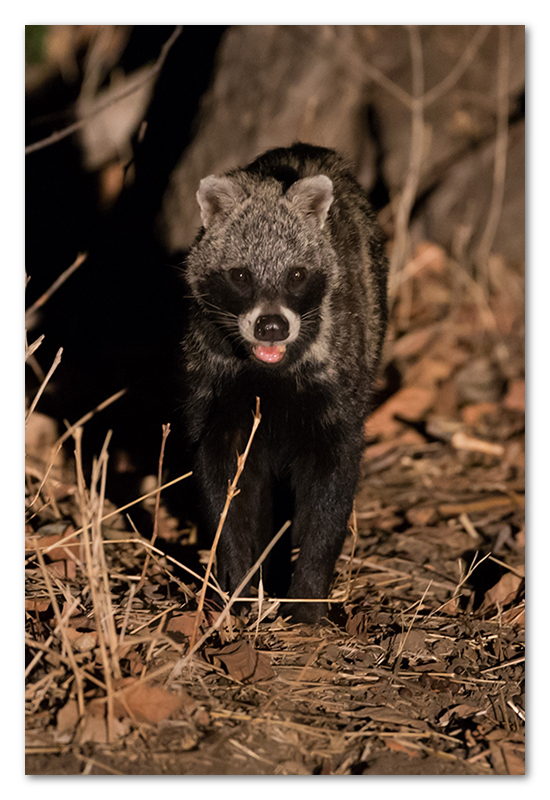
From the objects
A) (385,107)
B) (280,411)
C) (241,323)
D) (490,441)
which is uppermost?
(385,107)

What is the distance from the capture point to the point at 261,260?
5.29 metres

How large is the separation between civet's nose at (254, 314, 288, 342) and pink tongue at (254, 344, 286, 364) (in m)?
Answer: 0.09

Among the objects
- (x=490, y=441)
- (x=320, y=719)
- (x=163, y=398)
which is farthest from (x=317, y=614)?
(x=490, y=441)

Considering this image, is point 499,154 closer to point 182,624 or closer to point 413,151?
point 413,151

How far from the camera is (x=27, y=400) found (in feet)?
25.4

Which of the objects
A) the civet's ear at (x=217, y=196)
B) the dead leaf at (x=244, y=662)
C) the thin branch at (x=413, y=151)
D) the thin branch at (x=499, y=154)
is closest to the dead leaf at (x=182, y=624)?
the dead leaf at (x=244, y=662)

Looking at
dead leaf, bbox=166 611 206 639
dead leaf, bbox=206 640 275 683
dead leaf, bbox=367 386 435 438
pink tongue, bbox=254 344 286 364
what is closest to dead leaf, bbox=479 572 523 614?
dead leaf, bbox=206 640 275 683

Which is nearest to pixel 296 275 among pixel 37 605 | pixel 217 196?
pixel 217 196

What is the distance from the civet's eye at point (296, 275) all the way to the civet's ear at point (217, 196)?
62 centimetres

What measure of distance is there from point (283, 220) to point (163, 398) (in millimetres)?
2980

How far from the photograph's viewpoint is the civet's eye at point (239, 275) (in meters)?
5.29

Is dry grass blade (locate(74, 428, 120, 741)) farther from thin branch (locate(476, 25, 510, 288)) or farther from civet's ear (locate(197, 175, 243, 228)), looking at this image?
thin branch (locate(476, 25, 510, 288))

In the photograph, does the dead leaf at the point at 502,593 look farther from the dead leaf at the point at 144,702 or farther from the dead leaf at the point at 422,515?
the dead leaf at the point at 144,702

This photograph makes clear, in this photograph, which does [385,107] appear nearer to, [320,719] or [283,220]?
[283,220]
